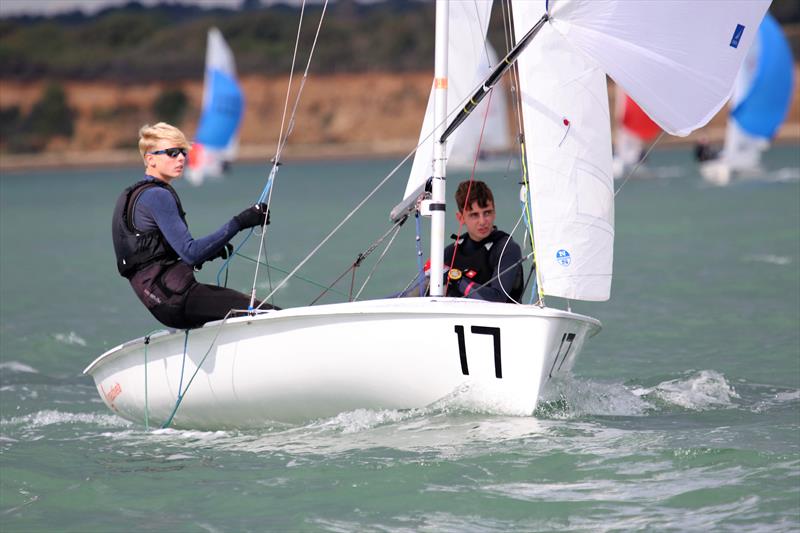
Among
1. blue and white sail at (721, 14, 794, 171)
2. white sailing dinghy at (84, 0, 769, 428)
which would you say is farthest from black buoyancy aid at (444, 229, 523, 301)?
blue and white sail at (721, 14, 794, 171)

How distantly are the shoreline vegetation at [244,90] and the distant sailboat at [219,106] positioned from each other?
27.2m

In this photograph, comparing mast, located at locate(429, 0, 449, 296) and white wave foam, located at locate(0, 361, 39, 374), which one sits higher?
mast, located at locate(429, 0, 449, 296)

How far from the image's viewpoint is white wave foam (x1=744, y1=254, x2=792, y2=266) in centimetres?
1312

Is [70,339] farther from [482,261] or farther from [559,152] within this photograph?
[559,152]

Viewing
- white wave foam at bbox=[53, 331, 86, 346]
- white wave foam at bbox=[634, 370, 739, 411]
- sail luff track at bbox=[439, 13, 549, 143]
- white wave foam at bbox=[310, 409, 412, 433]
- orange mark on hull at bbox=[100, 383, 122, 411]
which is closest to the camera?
sail luff track at bbox=[439, 13, 549, 143]

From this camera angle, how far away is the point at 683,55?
221 inches

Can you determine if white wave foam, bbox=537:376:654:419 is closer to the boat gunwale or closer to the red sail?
the boat gunwale

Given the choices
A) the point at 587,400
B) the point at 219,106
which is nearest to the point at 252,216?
the point at 587,400

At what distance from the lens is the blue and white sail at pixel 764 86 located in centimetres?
2597

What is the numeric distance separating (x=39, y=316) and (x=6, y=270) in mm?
5318

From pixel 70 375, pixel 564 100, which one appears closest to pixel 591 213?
pixel 564 100

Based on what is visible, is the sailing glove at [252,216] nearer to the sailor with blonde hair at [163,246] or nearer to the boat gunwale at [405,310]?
the sailor with blonde hair at [163,246]

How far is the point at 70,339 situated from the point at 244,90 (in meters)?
70.6

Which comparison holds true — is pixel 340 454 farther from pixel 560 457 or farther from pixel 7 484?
pixel 7 484
